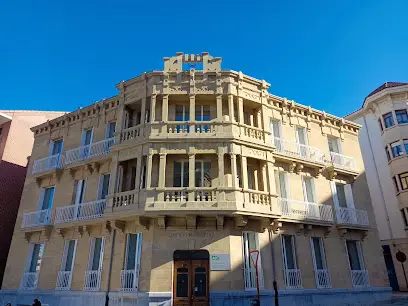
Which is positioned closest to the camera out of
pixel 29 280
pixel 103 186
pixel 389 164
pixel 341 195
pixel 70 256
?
pixel 70 256

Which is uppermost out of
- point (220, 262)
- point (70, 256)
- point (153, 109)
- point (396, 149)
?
point (396, 149)

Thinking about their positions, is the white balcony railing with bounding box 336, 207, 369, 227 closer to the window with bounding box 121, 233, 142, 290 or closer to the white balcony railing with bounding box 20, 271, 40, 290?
the window with bounding box 121, 233, 142, 290

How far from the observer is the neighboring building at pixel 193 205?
46.7ft

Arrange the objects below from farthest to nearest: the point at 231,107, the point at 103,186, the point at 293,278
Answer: the point at 103,186, the point at 231,107, the point at 293,278

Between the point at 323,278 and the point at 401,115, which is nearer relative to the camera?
the point at 323,278

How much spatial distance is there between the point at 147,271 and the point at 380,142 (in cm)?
2480

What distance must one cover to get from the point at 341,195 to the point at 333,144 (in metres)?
3.89

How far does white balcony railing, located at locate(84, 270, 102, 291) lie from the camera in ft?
49.8

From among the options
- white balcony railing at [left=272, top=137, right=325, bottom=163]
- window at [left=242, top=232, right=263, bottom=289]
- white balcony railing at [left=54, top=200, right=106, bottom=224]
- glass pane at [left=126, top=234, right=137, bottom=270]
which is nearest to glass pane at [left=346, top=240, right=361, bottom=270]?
white balcony railing at [left=272, top=137, right=325, bottom=163]

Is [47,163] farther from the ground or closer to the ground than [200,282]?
farther from the ground

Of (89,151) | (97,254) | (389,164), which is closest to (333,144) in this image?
(389,164)

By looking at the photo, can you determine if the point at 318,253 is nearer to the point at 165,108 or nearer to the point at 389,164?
the point at 165,108

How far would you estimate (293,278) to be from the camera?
15648 mm

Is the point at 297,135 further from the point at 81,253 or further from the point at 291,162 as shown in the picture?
the point at 81,253
